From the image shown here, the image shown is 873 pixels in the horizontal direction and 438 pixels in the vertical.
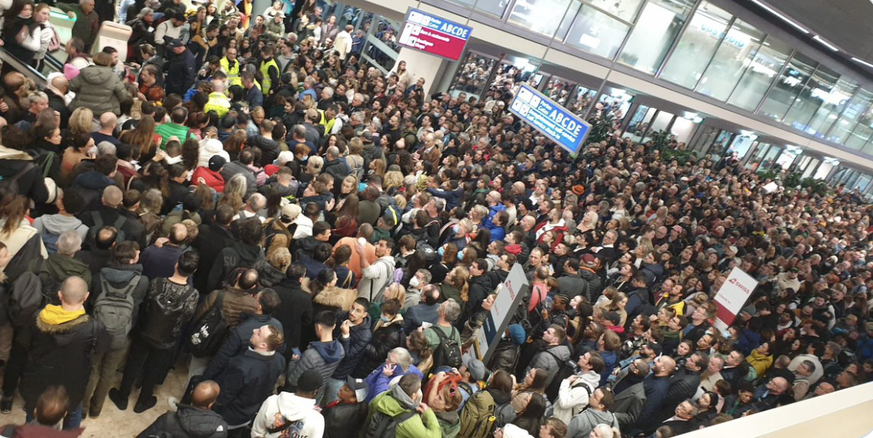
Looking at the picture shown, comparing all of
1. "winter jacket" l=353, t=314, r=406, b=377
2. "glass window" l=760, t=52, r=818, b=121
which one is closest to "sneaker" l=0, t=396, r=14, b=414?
"winter jacket" l=353, t=314, r=406, b=377

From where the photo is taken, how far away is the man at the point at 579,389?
498 cm

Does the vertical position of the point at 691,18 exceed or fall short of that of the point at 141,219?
it exceeds it

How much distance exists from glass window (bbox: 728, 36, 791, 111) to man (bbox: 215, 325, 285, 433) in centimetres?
2535

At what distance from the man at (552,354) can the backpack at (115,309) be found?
3615 mm

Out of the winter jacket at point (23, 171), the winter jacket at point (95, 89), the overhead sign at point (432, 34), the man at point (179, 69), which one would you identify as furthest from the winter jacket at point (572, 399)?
the overhead sign at point (432, 34)

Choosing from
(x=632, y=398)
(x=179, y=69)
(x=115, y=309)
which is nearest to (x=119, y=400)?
(x=115, y=309)

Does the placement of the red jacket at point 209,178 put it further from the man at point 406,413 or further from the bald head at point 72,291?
the man at point 406,413

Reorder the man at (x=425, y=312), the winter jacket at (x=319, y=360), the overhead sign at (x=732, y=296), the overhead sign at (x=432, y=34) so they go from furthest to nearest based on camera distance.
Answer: the overhead sign at (x=432, y=34) → the overhead sign at (x=732, y=296) → the man at (x=425, y=312) → the winter jacket at (x=319, y=360)

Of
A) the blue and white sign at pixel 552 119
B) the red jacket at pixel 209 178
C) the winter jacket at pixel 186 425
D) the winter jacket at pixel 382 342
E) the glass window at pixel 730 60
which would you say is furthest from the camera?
the glass window at pixel 730 60

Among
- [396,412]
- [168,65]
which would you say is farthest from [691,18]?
[396,412]

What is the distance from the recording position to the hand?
438cm

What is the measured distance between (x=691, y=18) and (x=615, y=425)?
20.3m

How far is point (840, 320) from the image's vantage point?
11555 mm

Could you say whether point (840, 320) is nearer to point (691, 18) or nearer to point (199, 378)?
point (199, 378)
